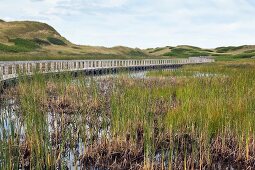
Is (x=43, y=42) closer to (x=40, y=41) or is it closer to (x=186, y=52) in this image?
(x=40, y=41)

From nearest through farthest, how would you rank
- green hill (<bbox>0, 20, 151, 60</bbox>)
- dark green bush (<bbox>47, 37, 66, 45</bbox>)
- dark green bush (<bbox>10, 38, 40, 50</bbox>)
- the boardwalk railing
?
the boardwalk railing, dark green bush (<bbox>10, 38, 40, 50</bbox>), green hill (<bbox>0, 20, 151, 60</bbox>), dark green bush (<bbox>47, 37, 66, 45</bbox>)

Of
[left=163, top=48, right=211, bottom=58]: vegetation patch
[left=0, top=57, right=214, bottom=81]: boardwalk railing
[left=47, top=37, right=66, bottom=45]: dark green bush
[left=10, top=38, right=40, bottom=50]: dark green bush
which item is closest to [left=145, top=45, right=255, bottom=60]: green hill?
[left=163, top=48, right=211, bottom=58]: vegetation patch

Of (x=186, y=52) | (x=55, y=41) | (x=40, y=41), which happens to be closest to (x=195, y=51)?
(x=186, y=52)

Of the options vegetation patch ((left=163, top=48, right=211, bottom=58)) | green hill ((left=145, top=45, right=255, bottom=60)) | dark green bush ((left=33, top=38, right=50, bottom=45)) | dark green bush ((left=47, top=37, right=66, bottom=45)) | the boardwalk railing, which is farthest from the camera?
vegetation patch ((left=163, top=48, right=211, bottom=58))

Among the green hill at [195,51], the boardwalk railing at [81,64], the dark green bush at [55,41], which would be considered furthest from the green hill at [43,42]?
the boardwalk railing at [81,64]

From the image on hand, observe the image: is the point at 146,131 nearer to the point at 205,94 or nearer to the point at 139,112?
the point at 139,112

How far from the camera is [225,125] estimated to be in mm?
10758

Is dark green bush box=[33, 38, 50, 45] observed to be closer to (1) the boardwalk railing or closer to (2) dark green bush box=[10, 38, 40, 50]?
(2) dark green bush box=[10, 38, 40, 50]

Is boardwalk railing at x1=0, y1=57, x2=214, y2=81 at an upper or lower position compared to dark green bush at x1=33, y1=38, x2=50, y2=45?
lower

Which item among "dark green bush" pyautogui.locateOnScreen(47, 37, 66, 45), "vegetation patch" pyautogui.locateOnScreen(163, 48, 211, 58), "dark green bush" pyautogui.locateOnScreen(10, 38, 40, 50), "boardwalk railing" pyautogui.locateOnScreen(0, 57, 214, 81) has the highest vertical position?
"dark green bush" pyautogui.locateOnScreen(47, 37, 66, 45)

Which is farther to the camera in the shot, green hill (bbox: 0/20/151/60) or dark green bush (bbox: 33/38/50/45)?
dark green bush (bbox: 33/38/50/45)

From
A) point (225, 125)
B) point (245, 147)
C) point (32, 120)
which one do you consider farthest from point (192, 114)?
point (32, 120)

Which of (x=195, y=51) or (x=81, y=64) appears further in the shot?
(x=195, y=51)

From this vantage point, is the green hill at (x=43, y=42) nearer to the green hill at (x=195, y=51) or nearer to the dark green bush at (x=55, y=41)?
the dark green bush at (x=55, y=41)
